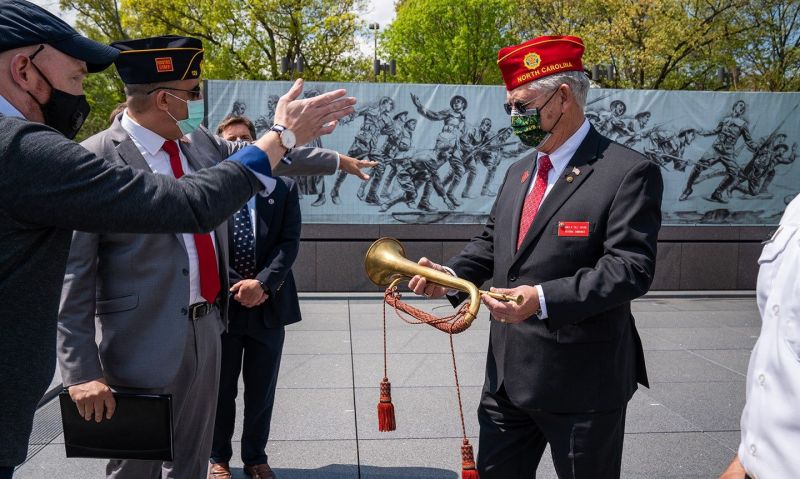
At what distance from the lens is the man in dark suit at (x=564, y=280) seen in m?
2.59

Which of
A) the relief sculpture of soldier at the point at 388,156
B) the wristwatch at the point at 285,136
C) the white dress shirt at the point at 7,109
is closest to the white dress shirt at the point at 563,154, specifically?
the wristwatch at the point at 285,136

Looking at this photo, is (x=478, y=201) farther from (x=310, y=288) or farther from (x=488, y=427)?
(x=488, y=427)

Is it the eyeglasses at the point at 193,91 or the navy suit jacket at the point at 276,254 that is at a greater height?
the eyeglasses at the point at 193,91

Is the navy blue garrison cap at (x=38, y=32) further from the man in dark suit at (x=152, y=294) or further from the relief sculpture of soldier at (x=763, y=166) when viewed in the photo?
the relief sculpture of soldier at (x=763, y=166)

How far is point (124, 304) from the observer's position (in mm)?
2752

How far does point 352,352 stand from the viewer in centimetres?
693

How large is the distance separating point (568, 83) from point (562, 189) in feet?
1.47

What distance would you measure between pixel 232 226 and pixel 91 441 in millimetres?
1864

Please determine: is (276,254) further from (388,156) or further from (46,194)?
(388,156)

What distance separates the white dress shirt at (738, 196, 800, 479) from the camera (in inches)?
63.1

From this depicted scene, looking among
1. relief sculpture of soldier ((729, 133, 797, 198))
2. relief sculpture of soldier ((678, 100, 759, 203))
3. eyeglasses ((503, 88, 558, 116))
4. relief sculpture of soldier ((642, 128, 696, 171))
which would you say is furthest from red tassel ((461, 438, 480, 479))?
relief sculpture of soldier ((729, 133, 797, 198))

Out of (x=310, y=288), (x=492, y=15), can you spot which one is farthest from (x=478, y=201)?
(x=492, y=15)

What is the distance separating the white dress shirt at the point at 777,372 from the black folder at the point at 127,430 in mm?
1880

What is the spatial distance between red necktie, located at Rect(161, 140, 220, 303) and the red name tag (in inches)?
55.1
